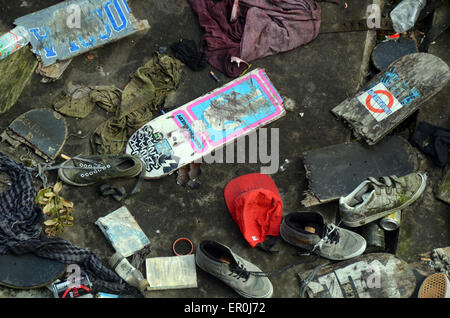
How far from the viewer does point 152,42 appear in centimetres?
612

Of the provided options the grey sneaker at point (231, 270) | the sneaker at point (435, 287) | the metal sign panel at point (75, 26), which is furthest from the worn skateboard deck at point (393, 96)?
the metal sign panel at point (75, 26)

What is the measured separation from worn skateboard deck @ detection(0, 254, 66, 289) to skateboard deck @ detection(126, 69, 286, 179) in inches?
54.4

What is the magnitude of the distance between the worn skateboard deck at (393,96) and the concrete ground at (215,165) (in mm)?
214

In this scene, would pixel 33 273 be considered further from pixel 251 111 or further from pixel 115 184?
pixel 251 111

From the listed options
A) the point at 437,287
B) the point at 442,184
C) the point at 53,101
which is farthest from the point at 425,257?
the point at 53,101

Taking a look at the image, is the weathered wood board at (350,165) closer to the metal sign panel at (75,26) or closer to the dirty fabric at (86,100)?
the dirty fabric at (86,100)

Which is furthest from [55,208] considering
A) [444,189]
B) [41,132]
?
[444,189]

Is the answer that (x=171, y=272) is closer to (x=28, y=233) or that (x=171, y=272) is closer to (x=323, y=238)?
(x=28, y=233)

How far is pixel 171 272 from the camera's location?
5.07m

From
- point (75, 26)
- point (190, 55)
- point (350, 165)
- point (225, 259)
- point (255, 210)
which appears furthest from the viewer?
point (190, 55)

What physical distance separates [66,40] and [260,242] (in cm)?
337

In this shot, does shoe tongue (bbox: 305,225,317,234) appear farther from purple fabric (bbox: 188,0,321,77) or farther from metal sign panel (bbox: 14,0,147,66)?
metal sign panel (bbox: 14,0,147,66)

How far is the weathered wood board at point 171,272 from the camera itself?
16.5 feet

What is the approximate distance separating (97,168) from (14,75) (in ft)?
5.33
